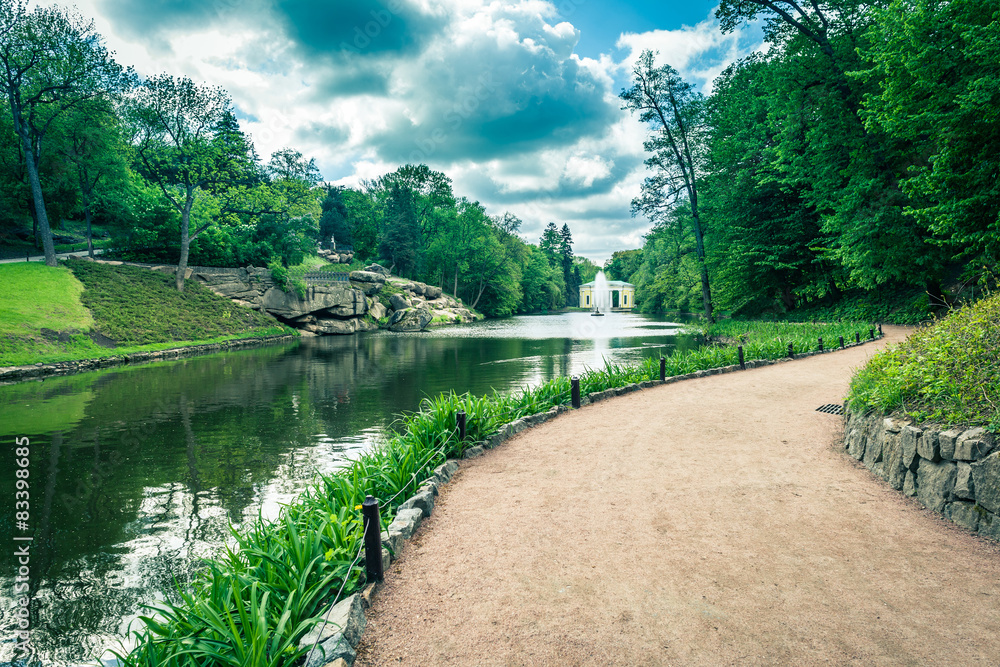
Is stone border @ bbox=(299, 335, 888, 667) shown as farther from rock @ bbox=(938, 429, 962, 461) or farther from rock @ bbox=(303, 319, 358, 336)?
rock @ bbox=(303, 319, 358, 336)

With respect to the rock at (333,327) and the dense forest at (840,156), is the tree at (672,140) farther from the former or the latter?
the rock at (333,327)

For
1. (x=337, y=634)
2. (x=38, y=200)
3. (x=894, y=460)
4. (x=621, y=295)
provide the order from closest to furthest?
(x=337, y=634) < (x=894, y=460) < (x=38, y=200) < (x=621, y=295)

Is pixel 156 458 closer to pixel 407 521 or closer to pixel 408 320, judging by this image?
pixel 407 521

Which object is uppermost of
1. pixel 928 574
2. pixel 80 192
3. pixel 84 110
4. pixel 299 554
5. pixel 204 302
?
pixel 84 110

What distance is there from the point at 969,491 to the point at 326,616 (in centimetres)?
514

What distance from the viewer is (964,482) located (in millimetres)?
3912

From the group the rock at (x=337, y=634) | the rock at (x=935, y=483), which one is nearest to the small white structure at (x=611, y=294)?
the rock at (x=935, y=483)

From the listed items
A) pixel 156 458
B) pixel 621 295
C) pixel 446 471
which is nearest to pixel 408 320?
pixel 156 458

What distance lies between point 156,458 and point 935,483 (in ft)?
33.4

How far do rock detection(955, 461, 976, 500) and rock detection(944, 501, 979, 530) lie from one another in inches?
2.9

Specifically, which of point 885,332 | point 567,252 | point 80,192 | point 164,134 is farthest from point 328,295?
point 567,252

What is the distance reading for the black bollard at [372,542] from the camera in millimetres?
3275

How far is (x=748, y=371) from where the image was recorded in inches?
482

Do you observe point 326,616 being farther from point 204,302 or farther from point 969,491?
point 204,302
